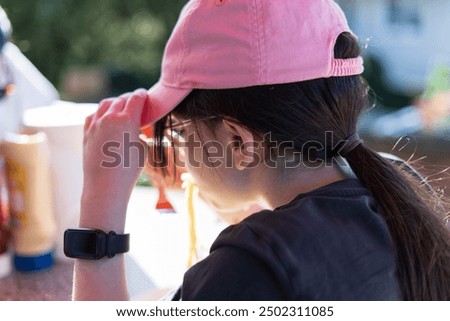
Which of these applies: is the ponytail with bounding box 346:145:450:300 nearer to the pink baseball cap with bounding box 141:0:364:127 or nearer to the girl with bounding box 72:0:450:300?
A: the girl with bounding box 72:0:450:300

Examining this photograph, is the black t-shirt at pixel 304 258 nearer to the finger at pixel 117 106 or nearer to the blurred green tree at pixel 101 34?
the finger at pixel 117 106

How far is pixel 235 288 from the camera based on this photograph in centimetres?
50

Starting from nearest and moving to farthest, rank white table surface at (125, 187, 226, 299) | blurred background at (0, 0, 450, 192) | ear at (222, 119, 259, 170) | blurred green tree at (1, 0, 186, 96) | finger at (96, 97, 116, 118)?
ear at (222, 119, 259, 170)
finger at (96, 97, 116, 118)
white table surface at (125, 187, 226, 299)
blurred background at (0, 0, 450, 192)
blurred green tree at (1, 0, 186, 96)

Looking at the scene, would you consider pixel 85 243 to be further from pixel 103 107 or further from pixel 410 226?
pixel 410 226

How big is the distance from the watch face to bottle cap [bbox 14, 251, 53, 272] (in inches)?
9.5

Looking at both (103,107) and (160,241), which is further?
(160,241)

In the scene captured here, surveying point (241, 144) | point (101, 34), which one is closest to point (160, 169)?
point (241, 144)

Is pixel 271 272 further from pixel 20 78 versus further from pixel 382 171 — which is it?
pixel 20 78

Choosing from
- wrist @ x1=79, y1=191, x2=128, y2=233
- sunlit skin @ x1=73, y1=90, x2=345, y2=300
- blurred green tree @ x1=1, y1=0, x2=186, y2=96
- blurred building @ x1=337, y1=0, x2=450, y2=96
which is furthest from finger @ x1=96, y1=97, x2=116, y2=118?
blurred green tree @ x1=1, y1=0, x2=186, y2=96

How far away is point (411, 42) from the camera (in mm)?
1315

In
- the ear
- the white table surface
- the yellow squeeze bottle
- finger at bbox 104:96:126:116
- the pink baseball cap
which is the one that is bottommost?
the white table surface

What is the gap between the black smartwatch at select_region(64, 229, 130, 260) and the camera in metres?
0.66

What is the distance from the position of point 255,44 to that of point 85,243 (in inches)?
11.8
